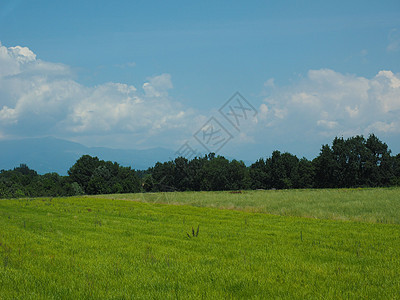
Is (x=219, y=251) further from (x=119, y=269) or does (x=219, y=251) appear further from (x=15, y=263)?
(x=15, y=263)

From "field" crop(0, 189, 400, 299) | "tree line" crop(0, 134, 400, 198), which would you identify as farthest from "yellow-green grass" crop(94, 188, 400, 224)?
"tree line" crop(0, 134, 400, 198)

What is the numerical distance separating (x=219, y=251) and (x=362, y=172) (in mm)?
91252

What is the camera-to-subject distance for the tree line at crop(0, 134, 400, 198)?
3514 inches

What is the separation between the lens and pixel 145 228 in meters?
15.1

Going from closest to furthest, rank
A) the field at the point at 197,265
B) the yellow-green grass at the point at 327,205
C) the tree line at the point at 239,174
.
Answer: the field at the point at 197,265, the yellow-green grass at the point at 327,205, the tree line at the point at 239,174

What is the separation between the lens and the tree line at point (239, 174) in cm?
8925

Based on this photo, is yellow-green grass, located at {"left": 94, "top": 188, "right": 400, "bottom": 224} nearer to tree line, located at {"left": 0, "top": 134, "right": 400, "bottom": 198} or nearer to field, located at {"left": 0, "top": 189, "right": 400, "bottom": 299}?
field, located at {"left": 0, "top": 189, "right": 400, "bottom": 299}

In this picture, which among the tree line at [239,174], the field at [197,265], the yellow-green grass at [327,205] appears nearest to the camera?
the field at [197,265]

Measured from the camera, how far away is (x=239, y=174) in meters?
112

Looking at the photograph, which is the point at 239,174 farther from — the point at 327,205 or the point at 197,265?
the point at 197,265

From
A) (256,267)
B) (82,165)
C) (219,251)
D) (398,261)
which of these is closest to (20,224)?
(219,251)

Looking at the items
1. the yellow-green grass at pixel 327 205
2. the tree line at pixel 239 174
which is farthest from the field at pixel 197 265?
the tree line at pixel 239 174

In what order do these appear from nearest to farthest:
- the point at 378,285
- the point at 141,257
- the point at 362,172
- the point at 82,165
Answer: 1. the point at 378,285
2. the point at 141,257
3. the point at 362,172
4. the point at 82,165

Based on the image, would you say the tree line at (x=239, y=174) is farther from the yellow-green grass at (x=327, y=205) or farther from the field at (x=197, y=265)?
the field at (x=197, y=265)
